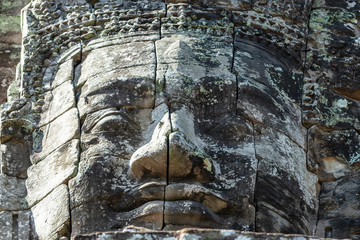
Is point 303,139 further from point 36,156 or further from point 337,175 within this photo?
point 36,156

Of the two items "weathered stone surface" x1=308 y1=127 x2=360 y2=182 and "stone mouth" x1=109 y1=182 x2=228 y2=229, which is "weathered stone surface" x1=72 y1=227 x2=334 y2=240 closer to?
"stone mouth" x1=109 y1=182 x2=228 y2=229

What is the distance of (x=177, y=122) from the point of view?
37.9ft

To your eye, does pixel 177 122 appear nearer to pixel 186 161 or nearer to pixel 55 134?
pixel 186 161

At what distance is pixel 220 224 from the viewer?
11047 mm

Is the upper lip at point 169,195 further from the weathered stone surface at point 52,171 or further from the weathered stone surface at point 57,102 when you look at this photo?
the weathered stone surface at point 57,102

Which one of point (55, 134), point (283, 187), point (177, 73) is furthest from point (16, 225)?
point (283, 187)

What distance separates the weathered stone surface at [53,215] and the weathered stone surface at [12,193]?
17cm

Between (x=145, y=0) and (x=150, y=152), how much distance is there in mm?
2507

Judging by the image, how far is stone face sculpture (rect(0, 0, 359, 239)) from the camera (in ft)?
36.8

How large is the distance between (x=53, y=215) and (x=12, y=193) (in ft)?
2.22

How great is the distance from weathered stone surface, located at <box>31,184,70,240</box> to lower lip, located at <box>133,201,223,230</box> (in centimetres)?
64

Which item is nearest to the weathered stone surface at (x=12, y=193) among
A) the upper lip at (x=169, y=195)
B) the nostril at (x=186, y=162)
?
the upper lip at (x=169, y=195)

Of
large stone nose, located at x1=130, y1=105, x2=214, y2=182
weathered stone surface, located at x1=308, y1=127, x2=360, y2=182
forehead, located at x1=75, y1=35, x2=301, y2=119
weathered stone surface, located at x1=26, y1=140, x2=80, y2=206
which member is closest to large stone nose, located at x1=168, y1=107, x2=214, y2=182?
large stone nose, located at x1=130, y1=105, x2=214, y2=182

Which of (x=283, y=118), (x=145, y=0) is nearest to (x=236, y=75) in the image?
(x=283, y=118)
